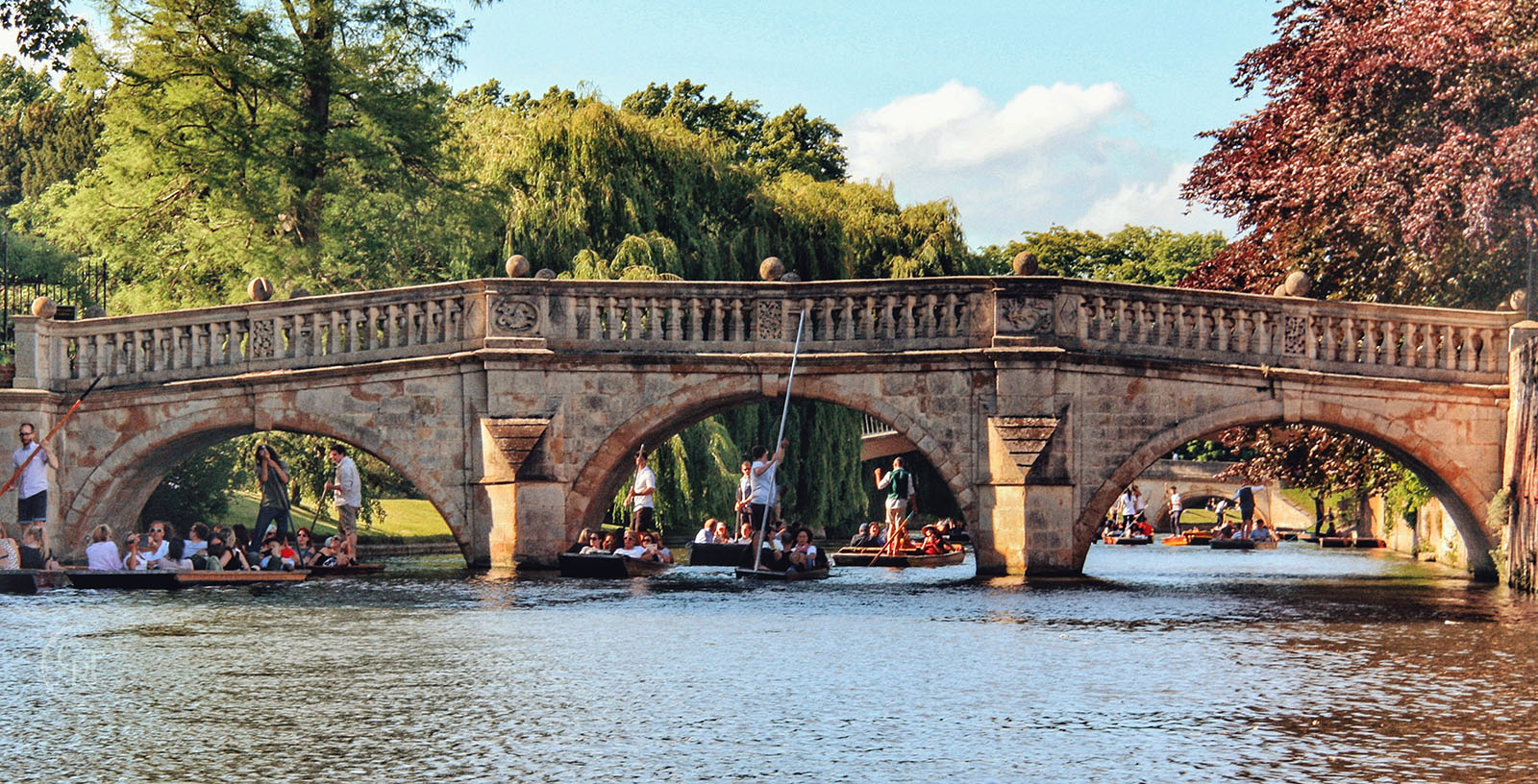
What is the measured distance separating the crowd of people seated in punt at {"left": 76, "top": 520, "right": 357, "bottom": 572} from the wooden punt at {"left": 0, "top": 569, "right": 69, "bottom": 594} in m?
0.97

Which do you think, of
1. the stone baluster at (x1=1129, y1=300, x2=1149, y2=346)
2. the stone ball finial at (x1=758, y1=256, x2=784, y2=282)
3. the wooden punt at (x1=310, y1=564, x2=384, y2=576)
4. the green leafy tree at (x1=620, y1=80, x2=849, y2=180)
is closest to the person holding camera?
the wooden punt at (x1=310, y1=564, x2=384, y2=576)

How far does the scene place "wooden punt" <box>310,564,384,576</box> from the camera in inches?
855

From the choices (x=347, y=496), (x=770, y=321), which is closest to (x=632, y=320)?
(x=770, y=321)

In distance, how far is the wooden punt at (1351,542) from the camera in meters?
36.5

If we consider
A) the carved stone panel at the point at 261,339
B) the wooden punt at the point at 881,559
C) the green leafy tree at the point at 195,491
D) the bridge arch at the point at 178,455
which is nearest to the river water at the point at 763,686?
the bridge arch at the point at 178,455

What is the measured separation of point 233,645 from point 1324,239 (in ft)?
54.0

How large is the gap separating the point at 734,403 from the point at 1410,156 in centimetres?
876

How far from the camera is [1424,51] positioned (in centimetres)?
2359

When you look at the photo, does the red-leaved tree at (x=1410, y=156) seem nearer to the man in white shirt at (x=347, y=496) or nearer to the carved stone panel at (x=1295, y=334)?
the carved stone panel at (x=1295, y=334)

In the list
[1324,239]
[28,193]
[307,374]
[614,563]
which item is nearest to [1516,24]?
[1324,239]

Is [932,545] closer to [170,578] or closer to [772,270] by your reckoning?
[772,270]

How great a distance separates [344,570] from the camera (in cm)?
2194

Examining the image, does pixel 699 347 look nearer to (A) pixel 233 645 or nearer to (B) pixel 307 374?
(B) pixel 307 374

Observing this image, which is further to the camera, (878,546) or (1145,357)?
(878,546)
